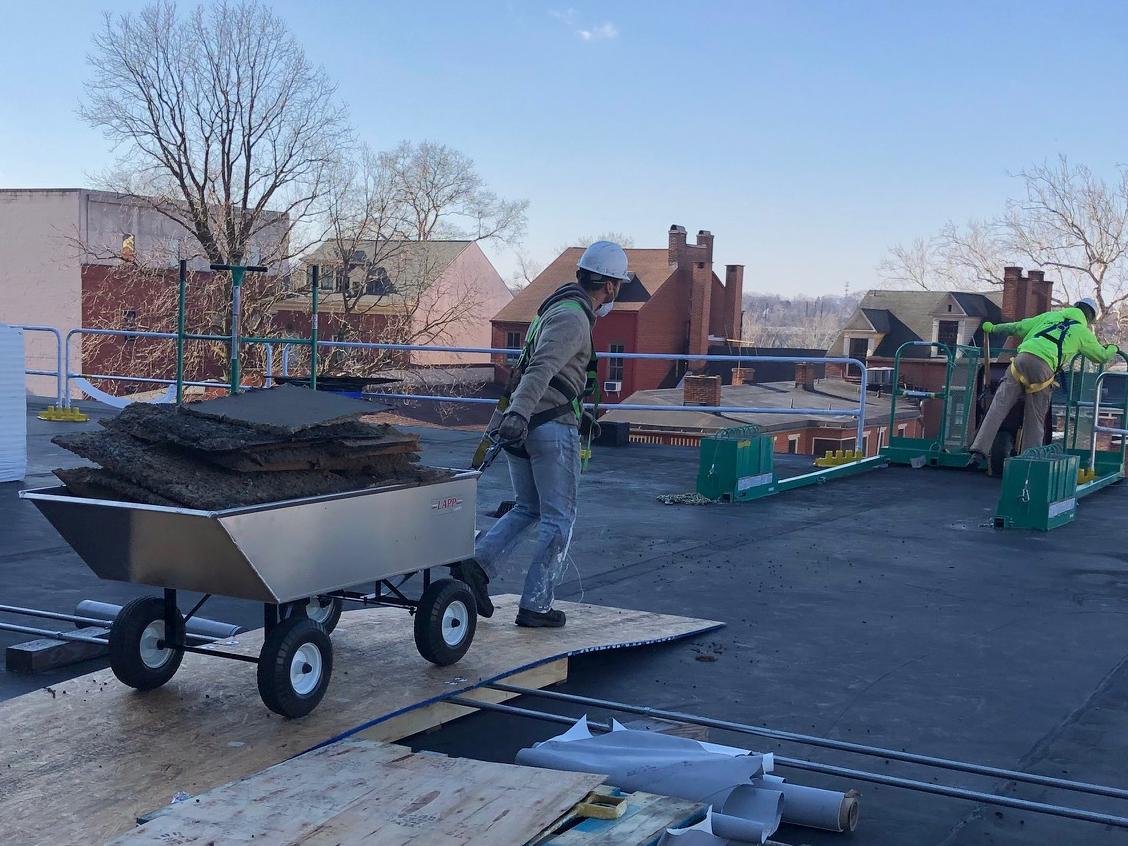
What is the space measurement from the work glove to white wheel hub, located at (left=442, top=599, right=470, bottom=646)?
75cm

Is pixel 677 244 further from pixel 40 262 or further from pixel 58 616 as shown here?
pixel 58 616

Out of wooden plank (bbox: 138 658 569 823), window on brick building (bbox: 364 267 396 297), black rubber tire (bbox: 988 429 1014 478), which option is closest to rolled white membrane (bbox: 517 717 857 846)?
wooden plank (bbox: 138 658 569 823)

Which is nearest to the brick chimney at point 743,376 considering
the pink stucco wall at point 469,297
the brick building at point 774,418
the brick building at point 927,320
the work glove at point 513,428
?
the brick building at point 774,418

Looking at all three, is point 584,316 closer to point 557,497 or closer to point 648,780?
point 557,497

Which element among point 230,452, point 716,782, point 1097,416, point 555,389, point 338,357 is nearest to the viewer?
point 716,782

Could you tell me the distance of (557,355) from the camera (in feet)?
17.0

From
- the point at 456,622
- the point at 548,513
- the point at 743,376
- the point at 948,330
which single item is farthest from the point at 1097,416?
the point at 948,330

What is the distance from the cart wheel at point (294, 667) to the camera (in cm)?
382

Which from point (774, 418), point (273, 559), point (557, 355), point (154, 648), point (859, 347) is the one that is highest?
point (859, 347)

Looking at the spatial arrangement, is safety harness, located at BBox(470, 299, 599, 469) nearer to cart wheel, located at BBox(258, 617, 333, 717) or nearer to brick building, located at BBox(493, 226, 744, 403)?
cart wheel, located at BBox(258, 617, 333, 717)

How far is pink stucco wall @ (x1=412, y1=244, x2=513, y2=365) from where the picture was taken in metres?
48.2

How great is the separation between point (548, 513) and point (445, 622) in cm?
95

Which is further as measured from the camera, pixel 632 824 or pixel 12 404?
pixel 12 404

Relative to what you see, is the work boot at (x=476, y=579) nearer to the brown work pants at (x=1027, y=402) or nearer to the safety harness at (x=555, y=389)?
the safety harness at (x=555, y=389)
